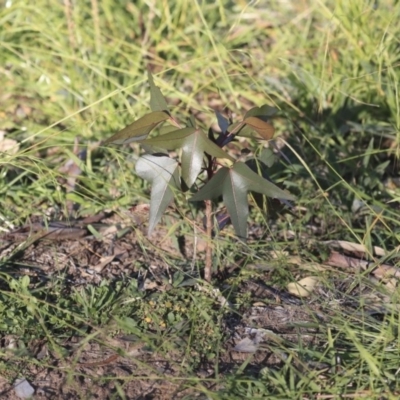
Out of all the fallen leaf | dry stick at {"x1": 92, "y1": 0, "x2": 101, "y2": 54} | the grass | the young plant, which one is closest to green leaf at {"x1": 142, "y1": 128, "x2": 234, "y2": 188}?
the young plant

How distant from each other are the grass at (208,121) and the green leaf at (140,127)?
33 centimetres

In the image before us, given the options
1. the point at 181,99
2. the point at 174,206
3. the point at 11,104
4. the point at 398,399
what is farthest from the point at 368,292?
the point at 11,104

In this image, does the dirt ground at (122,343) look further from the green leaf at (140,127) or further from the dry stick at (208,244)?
the green leaf at (140,127)

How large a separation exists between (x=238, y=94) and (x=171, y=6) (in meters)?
0.86

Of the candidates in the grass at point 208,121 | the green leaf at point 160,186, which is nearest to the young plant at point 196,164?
the green leaf at point 160,186

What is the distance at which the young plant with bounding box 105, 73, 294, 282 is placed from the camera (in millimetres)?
2191

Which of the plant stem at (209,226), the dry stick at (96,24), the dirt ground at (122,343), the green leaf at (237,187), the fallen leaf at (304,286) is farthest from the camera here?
the dry stick at (96,24)

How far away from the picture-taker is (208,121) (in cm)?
349

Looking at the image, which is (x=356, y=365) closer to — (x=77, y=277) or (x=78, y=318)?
(x=78, y=318)

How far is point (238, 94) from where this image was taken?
3.45 metres

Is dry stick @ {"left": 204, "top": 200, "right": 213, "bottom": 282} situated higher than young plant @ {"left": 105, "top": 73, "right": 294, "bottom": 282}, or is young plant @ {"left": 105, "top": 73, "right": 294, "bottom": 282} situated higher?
young plant @ {"left": 105, "top": 73, "right": 294, "bottom": 282}

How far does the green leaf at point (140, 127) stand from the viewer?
7.26 feet

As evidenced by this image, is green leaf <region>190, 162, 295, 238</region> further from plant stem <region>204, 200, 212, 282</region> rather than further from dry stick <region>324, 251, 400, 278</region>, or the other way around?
dry stick <region>324, 251, 400, 278</region>

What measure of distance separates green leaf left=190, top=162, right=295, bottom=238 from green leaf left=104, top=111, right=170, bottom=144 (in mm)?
233
